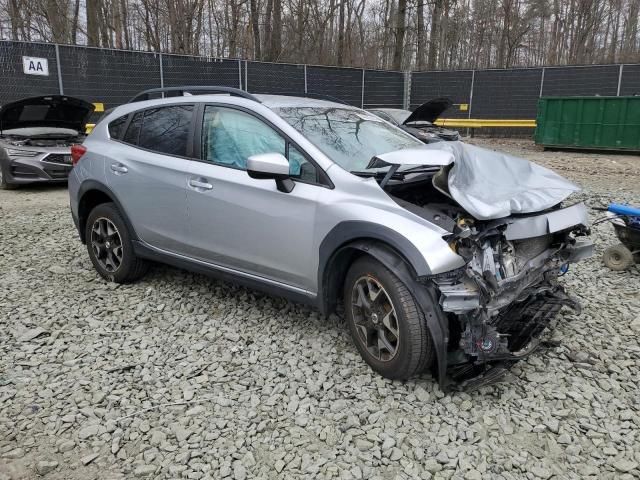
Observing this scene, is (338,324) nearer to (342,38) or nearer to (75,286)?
(75,286)

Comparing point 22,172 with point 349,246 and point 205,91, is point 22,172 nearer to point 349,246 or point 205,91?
point 205,91

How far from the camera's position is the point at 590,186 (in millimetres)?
9977

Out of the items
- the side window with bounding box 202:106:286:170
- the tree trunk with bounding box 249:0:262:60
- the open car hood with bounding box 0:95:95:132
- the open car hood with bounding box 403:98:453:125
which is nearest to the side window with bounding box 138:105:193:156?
the side window with bounding box 202:106:286:170

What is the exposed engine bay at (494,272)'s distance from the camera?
2938 mm

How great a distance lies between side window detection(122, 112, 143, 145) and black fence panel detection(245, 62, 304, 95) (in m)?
12.8

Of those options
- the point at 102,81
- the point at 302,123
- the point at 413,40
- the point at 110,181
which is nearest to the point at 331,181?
the point at 302,123

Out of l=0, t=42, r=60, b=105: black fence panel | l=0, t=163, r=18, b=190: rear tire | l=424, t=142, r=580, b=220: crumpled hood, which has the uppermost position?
l=0, t=42, r=60, b=105: black fence panel

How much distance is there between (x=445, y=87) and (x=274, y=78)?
7.37m

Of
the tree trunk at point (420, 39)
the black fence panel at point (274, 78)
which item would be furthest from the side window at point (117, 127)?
the tree trunk at point (420, 39)

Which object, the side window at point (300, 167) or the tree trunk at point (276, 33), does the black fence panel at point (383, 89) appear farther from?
the side window at point (300, 167)

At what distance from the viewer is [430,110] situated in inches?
452

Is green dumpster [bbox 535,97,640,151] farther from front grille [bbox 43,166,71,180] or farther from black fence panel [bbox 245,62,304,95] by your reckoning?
front grille [bbox 43,166,71,180]

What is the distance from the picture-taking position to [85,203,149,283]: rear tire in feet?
15.9

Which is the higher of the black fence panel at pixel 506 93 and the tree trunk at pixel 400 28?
the tree trunk at pixel 400 28
